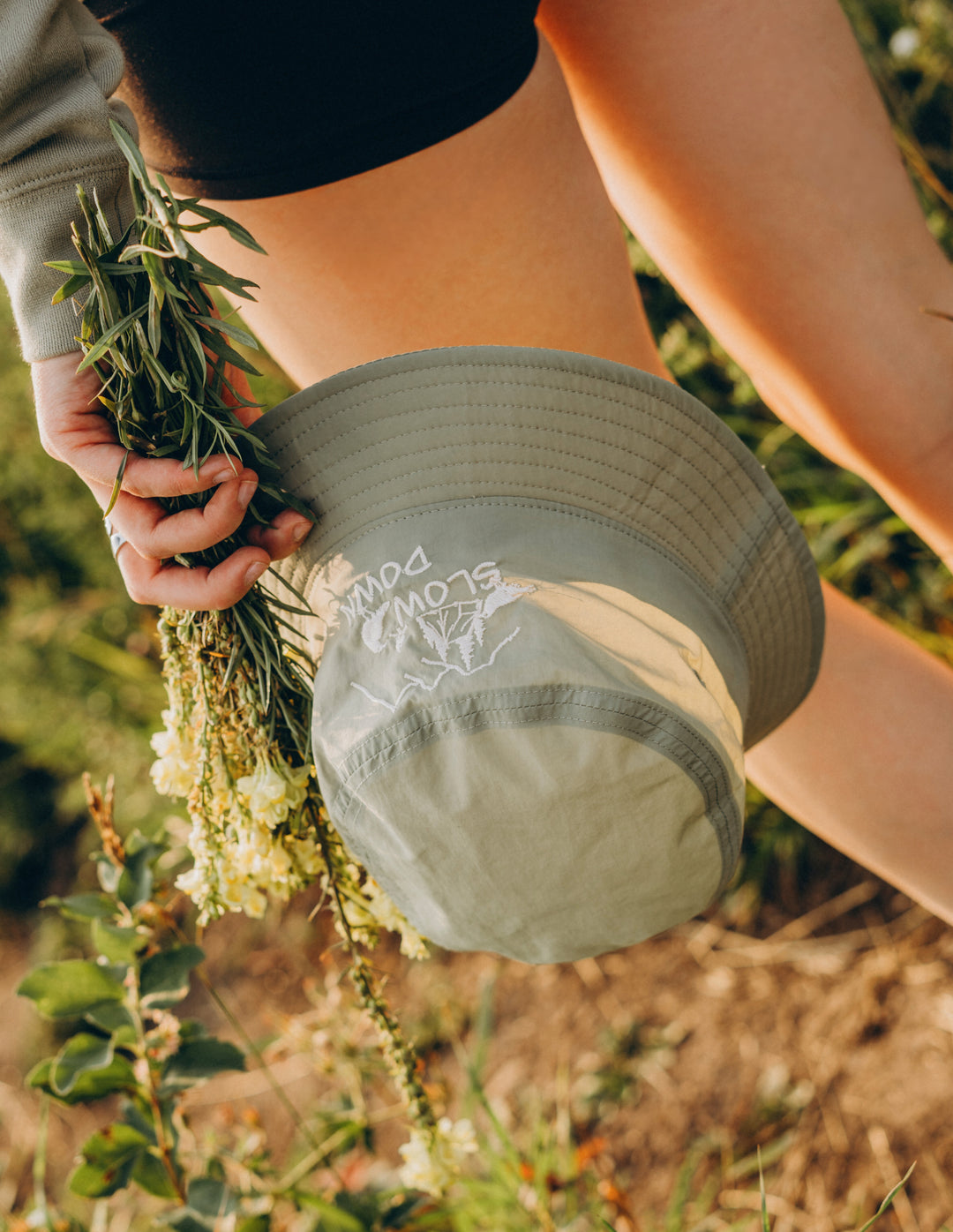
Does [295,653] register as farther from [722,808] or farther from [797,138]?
[797,138]

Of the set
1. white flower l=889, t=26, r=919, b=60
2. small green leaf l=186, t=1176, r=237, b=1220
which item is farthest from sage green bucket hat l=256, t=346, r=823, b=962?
white flower l=889, t=26, r=919, b=60

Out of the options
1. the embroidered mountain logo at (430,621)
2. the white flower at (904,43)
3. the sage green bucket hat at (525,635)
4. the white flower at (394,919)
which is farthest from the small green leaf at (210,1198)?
the white flower at (904,43)

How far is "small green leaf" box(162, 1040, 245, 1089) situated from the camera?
102 centimetres

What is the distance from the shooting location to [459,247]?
893mm

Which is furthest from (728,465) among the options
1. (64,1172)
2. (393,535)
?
(64,1172)

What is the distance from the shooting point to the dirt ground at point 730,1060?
1373 millimetres

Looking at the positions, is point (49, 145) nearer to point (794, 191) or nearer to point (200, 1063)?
point (794, 191)

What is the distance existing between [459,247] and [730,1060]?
141 cm

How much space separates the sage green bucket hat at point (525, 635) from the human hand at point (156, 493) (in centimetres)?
9

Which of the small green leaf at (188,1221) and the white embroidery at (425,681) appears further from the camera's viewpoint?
the small green leaf at (188,1221)

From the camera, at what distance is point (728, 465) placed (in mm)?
860

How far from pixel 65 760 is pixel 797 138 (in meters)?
2.54

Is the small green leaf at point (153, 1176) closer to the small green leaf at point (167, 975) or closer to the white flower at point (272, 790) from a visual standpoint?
the small green leaf at point (167, 975)

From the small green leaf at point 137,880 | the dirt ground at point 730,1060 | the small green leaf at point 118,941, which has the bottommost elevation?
the dirt ground at point 730,1060
